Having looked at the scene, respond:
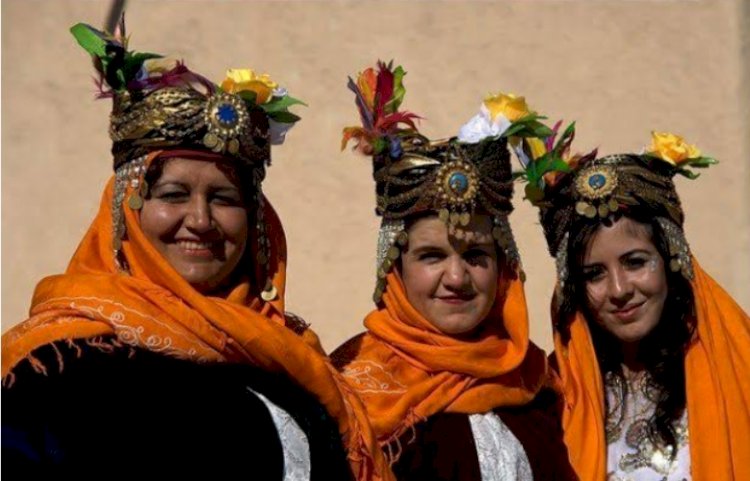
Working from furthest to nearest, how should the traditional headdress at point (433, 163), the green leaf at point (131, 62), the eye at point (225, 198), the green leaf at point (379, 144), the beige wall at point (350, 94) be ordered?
the beige wall at point (350, 94) → the green leaf at point (379, 144) → the traditional headdress at point (433, 163) → the green leaf at point (131, 62) → the eye at point (225, 198)

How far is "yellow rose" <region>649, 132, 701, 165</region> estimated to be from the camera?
493 centimetres

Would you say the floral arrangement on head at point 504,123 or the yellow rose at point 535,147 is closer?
the floral arrangement on head at point 504,123

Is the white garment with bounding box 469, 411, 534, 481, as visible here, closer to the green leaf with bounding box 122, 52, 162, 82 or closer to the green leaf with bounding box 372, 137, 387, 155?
the green leaf with bounding box 372, 137, 387, 155

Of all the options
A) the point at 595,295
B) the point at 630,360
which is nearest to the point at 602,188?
the point at 595,295

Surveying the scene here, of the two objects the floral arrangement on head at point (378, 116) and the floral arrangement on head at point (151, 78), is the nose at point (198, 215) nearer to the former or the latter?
the floral arrangement on head at point (151, 78)

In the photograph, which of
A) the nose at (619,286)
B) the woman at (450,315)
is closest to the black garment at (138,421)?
the woman at (450,315)

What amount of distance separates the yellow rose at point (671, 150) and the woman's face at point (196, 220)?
1815 millimetres

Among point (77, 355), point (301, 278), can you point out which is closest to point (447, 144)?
point (77, 355)

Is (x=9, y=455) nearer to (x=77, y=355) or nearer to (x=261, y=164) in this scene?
(x=77, y=355)

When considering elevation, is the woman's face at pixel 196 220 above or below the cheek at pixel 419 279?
above

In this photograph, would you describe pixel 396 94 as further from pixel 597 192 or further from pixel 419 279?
pixel 597 192

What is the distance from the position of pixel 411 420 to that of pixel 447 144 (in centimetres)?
101

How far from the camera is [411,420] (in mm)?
4223

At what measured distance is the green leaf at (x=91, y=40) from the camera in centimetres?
405
